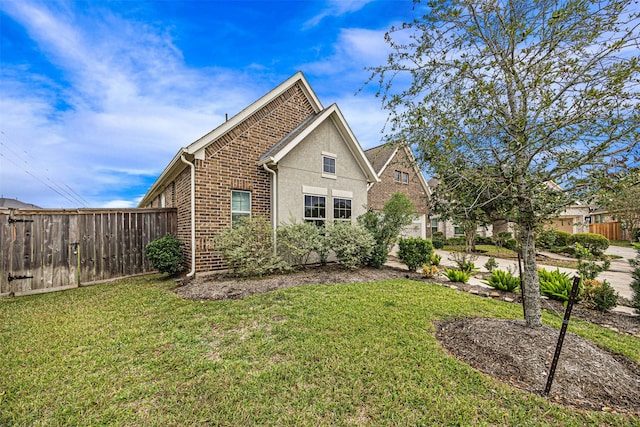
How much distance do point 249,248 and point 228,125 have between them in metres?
4.06

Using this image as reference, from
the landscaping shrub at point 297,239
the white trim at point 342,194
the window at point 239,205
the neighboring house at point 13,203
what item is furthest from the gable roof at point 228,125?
the neighboring house at point 13,203

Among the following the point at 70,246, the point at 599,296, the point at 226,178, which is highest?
the point at 226,178

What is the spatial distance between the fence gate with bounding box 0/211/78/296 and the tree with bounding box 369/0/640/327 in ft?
30.4

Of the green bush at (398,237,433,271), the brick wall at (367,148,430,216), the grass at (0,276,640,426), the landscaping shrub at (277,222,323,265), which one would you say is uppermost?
the brick wall at (367,148,430,216)

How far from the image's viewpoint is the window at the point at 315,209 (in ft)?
31.5

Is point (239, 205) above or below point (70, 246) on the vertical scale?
above

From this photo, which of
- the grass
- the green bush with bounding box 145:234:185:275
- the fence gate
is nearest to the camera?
the grass

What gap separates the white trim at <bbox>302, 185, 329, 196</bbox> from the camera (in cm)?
948

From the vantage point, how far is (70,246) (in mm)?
7309

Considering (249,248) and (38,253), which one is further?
(249,248)

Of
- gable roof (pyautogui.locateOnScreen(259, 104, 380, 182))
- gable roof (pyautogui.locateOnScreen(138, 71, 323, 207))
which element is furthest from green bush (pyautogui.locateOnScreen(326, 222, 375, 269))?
gable roof (pyautogui.locateOnScreen(138, 71, 323, 207))

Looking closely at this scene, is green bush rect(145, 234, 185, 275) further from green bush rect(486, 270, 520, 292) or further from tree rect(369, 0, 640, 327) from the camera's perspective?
green bush rect(486, 270, 520, 292)

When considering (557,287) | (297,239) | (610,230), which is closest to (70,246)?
(297,239)

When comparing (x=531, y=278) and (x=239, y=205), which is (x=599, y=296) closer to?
(x=531, y=278)
